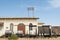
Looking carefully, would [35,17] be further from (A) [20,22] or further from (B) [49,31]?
(B) [49,31]

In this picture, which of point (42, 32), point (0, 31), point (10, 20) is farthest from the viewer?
point (10, 20)

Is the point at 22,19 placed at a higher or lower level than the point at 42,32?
higher

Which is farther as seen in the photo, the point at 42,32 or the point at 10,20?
the point at 10,20

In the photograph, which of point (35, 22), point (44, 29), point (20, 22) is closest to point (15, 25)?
point (20, 22)

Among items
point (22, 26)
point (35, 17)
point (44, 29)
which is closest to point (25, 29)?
point (22, 26)

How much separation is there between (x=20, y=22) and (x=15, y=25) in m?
1.44

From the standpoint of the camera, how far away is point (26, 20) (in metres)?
38.7

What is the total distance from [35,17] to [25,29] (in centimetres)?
370

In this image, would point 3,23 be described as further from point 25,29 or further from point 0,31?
point 25,29

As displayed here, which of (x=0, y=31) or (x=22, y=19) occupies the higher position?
(x=22, y=19)

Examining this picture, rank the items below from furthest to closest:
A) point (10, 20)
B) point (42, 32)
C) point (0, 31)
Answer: point (10, 20) < point (0, 31) < point (42, 32)

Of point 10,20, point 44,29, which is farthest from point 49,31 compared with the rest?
point 10,20

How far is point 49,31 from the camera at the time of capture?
28.1 metres

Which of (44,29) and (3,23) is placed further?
(3,23)
